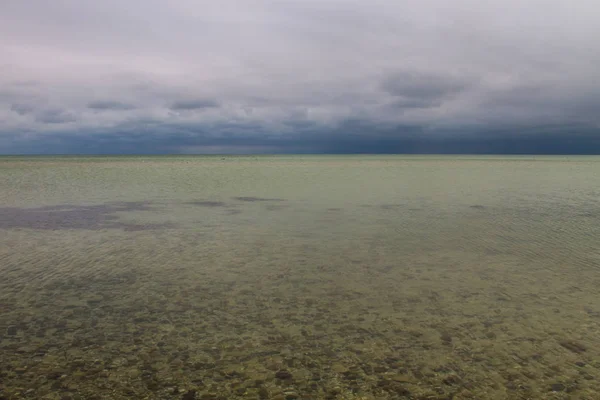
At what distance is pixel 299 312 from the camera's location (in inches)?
308

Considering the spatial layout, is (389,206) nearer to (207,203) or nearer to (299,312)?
(207,203)

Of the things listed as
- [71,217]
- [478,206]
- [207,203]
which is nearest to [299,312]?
[71,217]

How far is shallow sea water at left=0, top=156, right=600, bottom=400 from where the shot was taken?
5.48 meters

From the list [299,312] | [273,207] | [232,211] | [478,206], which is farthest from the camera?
[478,206]

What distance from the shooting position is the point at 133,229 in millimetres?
16031

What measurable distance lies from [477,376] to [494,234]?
10.8 meters

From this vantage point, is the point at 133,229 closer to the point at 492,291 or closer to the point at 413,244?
the point at 413,244

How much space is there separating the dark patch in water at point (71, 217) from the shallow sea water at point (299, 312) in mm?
264

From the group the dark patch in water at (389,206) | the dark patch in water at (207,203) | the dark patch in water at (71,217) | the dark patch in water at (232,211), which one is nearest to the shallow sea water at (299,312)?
the dark patch in water at (71,217)

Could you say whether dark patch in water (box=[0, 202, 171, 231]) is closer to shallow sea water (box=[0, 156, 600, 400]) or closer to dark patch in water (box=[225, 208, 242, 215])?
shallow sea water (box=[0, 156, 600, 400])

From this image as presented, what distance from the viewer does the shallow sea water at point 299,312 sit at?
5.48m

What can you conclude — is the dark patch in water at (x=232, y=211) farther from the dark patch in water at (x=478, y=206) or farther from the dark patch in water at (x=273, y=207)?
the dark patch in water at (x=478, y=206)

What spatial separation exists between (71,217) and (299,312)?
573 inches

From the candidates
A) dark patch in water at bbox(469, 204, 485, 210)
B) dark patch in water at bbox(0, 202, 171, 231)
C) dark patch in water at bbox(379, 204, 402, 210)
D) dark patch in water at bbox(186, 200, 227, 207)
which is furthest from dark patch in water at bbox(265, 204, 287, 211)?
dark patch in water at bbox(469, 204, 485, 210)
